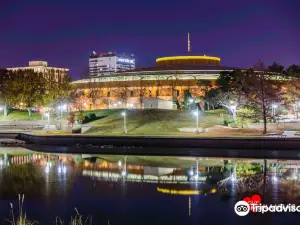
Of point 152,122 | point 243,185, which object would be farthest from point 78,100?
point 243,185

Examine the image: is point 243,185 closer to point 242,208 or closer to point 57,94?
point 242,208

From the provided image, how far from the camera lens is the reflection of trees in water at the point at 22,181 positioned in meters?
24.6

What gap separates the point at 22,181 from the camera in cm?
2812

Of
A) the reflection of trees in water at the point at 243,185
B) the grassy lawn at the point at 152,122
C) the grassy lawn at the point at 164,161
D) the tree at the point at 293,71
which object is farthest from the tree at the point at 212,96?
the reflection of trees in water at the point at 243,185

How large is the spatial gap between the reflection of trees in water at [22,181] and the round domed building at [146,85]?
5338 centimetres

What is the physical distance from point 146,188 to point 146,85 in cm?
7020

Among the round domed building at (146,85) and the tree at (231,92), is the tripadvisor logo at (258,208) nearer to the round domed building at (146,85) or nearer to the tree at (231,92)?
the tree at (231,92)

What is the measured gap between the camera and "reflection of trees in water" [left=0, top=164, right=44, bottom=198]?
24.6 m

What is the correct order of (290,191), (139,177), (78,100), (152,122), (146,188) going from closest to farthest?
(290,191) < (146,188) < (139,177) < (152,122) < (78,100)

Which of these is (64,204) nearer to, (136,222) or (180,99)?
(136,222)

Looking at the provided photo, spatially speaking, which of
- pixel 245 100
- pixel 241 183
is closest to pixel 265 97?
pixel 245 100

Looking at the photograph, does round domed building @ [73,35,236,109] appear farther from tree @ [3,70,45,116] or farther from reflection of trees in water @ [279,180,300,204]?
reflection of trees in water @ [279,180,300,204]

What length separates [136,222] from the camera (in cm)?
1858

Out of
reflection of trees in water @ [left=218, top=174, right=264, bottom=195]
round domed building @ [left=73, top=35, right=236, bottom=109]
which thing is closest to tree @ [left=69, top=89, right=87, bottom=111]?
round domed building @ [left=73, top=35, right=236, bottom=109]
